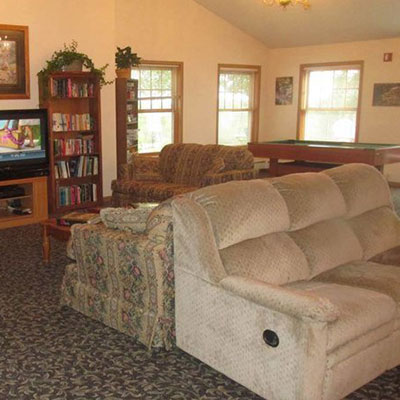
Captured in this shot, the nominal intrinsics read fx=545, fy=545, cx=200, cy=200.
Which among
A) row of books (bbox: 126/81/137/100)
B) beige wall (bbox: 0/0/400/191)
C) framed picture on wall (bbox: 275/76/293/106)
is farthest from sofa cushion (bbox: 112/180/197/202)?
framed picture on wall (bbox: 275/76/293/106)

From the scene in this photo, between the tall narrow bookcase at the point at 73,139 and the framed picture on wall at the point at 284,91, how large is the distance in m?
4.40

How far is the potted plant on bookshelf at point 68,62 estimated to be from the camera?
20.8 feet

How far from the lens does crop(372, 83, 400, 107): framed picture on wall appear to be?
8.58 meters

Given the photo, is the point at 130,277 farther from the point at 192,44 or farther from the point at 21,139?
the point at 192,44

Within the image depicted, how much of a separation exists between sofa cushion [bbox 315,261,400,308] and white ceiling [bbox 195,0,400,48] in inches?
211

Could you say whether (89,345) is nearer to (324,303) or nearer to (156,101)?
(324,303)

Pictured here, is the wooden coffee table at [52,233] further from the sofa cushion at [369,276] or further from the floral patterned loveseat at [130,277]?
the sofa cushion at [369,276]

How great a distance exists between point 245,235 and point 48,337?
142 cm

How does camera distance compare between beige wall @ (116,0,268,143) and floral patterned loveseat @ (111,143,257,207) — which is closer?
floral patterned loveseat @ (111,143,257,207)

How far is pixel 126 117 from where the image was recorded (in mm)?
7641

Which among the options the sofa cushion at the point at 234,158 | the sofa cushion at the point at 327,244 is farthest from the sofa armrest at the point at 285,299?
the sofa cushion at the point at 234,158

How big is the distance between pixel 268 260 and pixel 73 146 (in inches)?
175

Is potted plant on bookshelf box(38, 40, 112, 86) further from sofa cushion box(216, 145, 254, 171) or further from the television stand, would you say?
sofa cushion box(216, 145, 254, 171)

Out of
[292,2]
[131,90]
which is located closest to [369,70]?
[292,2]
